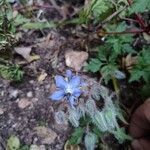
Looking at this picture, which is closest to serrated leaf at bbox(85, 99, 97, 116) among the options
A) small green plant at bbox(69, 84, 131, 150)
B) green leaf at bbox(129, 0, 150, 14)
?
small green plant at bbox(69, 84, 131, 150)

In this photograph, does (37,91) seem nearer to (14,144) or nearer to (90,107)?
(14,144)

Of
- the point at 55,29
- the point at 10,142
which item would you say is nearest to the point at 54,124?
the point at 10,142

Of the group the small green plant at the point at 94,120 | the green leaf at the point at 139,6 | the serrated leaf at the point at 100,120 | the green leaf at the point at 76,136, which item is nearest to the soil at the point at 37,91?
the green leaf at the point at 76,136

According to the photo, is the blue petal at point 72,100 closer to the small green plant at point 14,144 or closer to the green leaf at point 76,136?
the green leaf at point 76,136

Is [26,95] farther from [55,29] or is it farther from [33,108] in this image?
[55,29]

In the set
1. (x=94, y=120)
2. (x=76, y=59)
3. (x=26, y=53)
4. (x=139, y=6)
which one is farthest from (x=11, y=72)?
(x=139, y=6)
